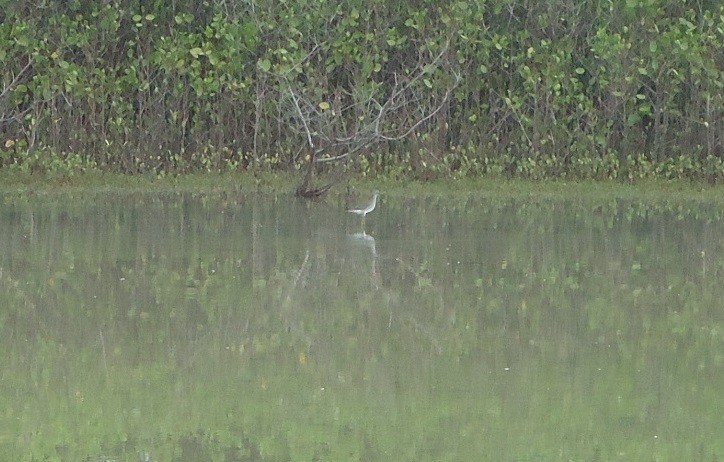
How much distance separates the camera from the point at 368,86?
1647 centimetres

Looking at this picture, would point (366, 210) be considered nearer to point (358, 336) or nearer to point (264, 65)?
point (264, 65)

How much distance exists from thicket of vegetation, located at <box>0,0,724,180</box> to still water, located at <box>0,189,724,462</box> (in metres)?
2.75

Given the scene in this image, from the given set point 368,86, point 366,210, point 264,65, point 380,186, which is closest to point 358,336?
point 366,210

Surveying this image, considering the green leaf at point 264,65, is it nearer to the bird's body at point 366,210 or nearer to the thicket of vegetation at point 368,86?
the thicket of vegetation at point 368,86

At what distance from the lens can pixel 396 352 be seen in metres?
7.86

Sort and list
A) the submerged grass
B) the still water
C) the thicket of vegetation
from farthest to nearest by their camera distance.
Result: the thicket of vegetation < the submerged grass < the still water

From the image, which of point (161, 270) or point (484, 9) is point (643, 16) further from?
point (161, 270)

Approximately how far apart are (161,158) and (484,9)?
3.70 m

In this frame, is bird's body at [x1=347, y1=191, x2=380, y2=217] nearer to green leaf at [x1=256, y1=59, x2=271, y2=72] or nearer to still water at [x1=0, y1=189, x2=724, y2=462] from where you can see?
still water at [x1=0, y1=189, x2=724, y2=462]

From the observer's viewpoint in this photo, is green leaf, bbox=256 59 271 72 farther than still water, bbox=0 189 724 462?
Yes

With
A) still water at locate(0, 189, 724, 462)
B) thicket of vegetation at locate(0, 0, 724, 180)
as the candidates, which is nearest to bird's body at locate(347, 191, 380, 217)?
still water at locate(0, 189, 724, 462)

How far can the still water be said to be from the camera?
6133 millimetres

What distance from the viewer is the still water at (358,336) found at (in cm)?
613

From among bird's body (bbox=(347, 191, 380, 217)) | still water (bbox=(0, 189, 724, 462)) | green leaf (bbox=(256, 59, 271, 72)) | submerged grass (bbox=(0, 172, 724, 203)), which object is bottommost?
submerged grass (bbox=(0, 172, 724, 203))
